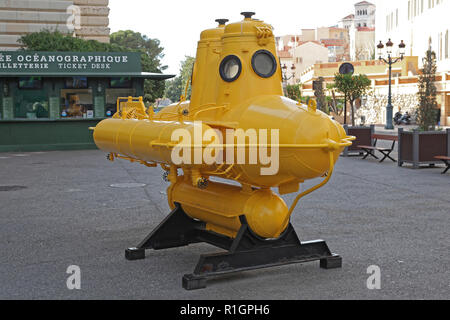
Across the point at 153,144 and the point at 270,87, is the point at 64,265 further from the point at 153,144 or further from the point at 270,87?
the point at 270,87

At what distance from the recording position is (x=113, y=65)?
2431 centimetres

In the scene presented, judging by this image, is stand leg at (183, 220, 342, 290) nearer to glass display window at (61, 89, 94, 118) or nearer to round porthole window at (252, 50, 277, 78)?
round porthole window at (252, 50, 277, 78)

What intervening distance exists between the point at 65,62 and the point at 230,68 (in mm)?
18685

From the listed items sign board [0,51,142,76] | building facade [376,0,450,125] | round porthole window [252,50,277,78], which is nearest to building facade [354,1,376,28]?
building facade [376,0,450,125]

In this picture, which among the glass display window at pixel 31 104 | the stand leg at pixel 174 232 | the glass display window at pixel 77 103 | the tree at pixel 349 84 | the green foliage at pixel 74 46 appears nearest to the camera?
the stand leg at pixel 174 232

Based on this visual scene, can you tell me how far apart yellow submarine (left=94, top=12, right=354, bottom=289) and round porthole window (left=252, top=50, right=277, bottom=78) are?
0.03 ft

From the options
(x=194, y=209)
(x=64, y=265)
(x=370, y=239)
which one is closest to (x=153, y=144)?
(x=194, y=209)

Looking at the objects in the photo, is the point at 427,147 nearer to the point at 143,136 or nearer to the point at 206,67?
the point at 206,67

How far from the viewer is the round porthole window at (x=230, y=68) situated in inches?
246

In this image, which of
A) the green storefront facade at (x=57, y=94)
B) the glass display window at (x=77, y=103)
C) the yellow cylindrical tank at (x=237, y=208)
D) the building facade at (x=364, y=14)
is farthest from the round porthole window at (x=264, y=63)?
the building facade at (x=364, y=14)

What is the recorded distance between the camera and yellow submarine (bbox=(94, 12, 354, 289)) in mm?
5527

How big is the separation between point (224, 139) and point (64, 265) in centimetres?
235

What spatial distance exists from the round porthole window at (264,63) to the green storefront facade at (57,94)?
1785 cm

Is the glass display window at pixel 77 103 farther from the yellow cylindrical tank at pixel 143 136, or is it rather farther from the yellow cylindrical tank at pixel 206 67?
the yellow cylindrical tank at pixel 206 67
